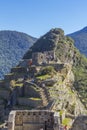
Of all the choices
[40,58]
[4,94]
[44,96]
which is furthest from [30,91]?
[40,58]

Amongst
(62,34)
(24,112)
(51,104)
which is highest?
(62,34)

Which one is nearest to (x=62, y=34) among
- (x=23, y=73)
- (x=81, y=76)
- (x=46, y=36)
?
(x=46, y=36)

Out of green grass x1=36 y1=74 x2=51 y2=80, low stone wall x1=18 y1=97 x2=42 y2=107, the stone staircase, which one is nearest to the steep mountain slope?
green grass x1=36 y1=74 x2=51 y2=80

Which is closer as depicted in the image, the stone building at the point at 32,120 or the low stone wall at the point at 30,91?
the stone building at the point at 32,120

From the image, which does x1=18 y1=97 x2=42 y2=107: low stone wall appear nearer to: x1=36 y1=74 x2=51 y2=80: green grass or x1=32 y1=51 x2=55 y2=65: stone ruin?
x1=36 y1=74 x2=51 y2=80: green grass

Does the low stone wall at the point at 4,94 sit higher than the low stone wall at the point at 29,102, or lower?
higher

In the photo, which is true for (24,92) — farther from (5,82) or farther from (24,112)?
(24,112)

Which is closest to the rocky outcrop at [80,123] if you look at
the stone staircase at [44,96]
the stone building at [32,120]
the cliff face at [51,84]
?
the stone building at [32,120]

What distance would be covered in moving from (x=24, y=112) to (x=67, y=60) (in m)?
82.4

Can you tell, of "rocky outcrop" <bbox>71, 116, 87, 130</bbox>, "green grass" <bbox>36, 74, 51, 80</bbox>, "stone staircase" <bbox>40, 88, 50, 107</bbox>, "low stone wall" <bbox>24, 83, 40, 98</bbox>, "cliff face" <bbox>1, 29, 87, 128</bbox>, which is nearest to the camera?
"rocky outcrop" <bbox>71, 116, 87, 130</bbox>

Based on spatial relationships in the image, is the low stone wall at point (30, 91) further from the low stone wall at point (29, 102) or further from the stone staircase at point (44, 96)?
the low stone wall at point (29, 102)

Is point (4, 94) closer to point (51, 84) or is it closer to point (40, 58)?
point (51, 84)

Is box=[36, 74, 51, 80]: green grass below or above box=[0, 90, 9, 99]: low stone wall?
above

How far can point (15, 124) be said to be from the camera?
2125 centimetres
